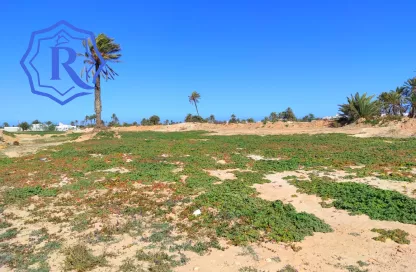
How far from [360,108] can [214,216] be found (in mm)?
28512

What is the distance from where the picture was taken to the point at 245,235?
17.7 feet

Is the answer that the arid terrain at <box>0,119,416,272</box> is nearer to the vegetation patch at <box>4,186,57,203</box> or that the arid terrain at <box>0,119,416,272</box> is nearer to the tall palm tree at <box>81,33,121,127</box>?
the vegetation patch at <box>4,186,57,203</box>

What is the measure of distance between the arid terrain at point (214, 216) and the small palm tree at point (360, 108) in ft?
66.2

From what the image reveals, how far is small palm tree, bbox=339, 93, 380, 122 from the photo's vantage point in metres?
29.7

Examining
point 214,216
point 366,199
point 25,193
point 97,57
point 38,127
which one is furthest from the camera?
point 38,127

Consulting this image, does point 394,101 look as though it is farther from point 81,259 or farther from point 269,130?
point 81,259

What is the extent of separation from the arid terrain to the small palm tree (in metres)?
20.2

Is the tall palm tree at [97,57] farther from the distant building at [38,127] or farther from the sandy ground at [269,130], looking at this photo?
the distant building at [38,127]

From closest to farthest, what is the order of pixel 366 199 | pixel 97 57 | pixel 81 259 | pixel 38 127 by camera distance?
pixel 81 259 → pixel 366 199 → pixel 97 57 → pixel 38 127

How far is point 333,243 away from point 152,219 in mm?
3560

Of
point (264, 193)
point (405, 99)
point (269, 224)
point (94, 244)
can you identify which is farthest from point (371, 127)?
point (94, 244)

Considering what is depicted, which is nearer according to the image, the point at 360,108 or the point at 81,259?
the point at 81,259

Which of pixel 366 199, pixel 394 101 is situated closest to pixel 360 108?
pixel 394 101

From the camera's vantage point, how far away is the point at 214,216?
248 inches
